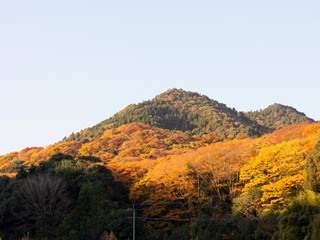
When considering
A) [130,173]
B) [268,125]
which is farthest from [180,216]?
[268,125]

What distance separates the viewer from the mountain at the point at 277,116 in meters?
88.3

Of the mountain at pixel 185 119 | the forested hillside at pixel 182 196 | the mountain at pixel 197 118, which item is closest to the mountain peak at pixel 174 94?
the mountain at pixel 197 118

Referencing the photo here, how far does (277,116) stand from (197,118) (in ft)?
61.5

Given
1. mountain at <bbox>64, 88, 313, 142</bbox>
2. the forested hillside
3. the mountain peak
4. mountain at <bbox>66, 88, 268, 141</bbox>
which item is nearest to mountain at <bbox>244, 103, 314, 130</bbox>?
mountain at <bbox>64, 88, 313, 142</bbox>

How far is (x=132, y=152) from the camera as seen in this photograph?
57125 mm

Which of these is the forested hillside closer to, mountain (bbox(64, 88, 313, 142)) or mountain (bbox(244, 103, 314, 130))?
mountain (bbox(64, 88, 313, 142))

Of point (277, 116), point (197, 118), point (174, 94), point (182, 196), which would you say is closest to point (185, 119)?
point (197, 118)

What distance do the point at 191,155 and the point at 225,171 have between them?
12.5 feet

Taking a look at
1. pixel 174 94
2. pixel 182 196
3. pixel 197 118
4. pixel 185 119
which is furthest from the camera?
pixel 174 94

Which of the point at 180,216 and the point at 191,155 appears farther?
the point at 191,155

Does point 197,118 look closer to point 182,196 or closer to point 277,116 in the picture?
point 277,116

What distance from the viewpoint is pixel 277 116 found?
94.4 m

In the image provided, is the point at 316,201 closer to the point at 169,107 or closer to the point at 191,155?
the point at 191,155

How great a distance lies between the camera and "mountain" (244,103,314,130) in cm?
8831
